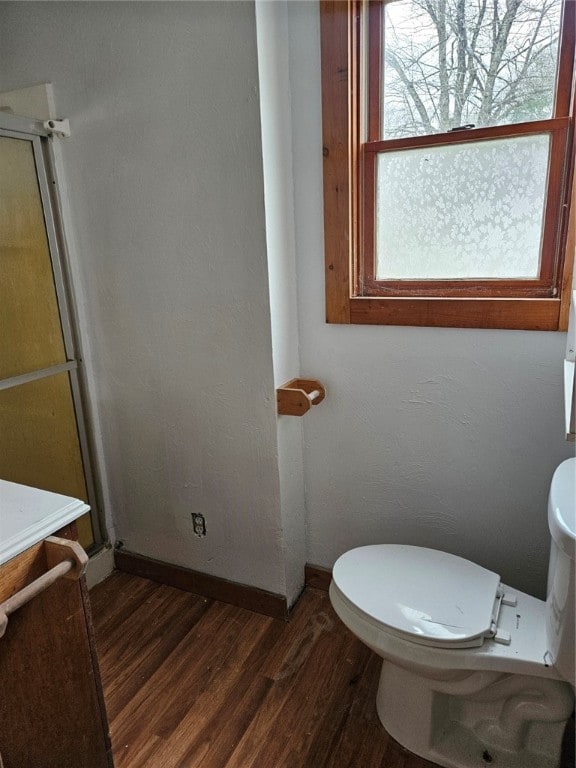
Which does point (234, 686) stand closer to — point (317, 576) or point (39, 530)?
point (317, 576)

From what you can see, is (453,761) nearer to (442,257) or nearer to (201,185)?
(442,257)

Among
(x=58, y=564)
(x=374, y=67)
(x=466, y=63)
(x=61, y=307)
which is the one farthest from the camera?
(x=61, y=307)

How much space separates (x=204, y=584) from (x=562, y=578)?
4.31ft

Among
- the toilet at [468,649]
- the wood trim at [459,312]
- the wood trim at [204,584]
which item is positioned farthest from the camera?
the wood trim at [204,584]

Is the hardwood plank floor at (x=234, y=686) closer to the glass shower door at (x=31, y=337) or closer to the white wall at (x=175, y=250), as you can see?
the white wall at (x=175, y=250)

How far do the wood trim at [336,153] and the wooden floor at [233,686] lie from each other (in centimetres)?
109

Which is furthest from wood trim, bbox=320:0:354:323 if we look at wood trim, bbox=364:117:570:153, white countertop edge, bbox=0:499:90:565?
white countertop edge, bbox=0:499:90:565

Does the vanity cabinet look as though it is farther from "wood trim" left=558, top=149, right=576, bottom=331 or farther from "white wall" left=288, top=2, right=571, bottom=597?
"wood trim" left=558, top=149, right=576, bottom=331

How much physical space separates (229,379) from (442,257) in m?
0.77

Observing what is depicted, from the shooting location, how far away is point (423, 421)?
1.58 m

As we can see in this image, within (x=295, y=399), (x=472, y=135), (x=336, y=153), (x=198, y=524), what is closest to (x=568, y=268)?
(x=472, y=135)

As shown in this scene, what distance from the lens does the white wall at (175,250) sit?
145 centimetres

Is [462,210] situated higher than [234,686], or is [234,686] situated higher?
[462,210]

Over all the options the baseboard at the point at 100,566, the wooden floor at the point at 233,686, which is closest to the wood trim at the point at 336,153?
the wooden floor at the point at 233,686
